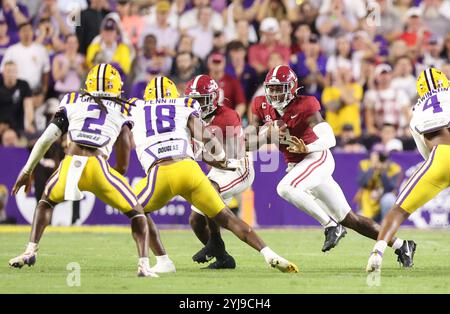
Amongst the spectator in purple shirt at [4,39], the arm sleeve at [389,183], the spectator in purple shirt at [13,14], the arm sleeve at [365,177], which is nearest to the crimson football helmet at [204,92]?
the arm sleeve at [365,177]

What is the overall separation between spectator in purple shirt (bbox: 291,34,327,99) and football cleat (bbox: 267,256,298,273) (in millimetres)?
7386

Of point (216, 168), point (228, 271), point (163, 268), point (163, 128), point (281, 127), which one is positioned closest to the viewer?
point (163, 128)

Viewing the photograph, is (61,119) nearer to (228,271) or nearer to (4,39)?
(228,271)

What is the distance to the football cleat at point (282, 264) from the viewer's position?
8969mm

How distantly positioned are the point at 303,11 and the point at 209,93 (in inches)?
303

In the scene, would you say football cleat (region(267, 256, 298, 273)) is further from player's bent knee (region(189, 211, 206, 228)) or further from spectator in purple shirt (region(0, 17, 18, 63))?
spectator in purple shirt (region(0, 17, 18, 63))

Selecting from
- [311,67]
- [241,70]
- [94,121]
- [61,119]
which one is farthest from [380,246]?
[311,67]

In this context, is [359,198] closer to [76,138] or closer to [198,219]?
[198,219]

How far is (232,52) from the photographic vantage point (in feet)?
53.8

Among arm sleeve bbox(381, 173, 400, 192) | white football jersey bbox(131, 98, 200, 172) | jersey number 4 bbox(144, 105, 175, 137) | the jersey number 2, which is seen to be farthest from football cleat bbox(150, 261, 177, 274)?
arm sleeve bbox(381, 173, 400, 192)

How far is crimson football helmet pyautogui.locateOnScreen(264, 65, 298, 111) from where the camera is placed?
1031cm

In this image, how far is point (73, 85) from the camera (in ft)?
53.5

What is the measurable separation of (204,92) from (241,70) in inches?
249
